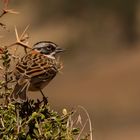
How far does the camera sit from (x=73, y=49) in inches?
987

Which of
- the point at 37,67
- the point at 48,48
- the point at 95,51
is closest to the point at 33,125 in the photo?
the point at 37,67

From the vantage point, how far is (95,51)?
25.1m

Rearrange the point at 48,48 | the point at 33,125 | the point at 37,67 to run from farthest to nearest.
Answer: the point at 48,48 < the point at 37,67 < the point at 33,125

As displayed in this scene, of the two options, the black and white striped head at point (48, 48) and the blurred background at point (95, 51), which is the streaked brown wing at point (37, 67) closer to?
the black and white striped head at point (48, 48)

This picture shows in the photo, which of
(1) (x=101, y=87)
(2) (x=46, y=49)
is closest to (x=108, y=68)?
(1) (x=101, y=87)

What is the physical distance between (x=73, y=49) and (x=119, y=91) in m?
3.84

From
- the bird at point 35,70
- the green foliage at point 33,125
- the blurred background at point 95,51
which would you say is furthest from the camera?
the blurred background at point 95,51

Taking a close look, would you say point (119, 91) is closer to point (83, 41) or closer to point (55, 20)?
point (83, 41)

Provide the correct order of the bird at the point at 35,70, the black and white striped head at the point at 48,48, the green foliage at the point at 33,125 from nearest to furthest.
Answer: the green foliage at the point at 33,125 → the bird at the point at 35,70 → the black and white striped head at the point at 48,48

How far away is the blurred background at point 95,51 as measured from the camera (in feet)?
65.8

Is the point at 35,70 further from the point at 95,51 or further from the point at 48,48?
the point at 95,51

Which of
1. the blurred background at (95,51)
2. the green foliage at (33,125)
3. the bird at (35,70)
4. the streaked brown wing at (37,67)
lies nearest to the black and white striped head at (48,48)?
the bird at (35,70)

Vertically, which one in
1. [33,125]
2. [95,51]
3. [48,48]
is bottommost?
[33,125]

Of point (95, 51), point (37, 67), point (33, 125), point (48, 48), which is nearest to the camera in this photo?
point (33, 125)
